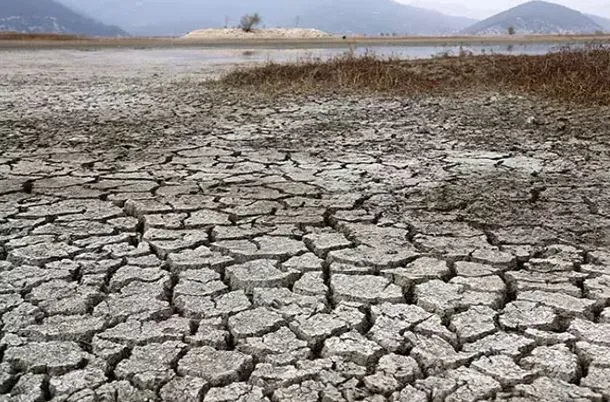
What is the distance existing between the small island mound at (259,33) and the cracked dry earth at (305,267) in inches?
1230

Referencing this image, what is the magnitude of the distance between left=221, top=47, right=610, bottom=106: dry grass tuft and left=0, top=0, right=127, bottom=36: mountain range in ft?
448

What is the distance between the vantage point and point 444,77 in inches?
442

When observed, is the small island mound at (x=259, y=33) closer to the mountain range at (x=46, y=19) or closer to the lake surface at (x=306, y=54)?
the lake surface at (x=306, y=54)

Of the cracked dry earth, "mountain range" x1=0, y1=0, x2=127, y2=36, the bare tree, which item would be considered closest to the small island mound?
the bare tree

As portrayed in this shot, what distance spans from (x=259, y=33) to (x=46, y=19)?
136 m

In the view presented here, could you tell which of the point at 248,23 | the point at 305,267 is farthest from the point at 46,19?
the point at 305,267

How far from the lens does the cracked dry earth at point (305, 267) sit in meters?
2.38

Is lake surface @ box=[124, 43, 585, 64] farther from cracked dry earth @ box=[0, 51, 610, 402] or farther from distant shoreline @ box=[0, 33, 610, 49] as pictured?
cracked dry earth @ box=[0, 51, 610, 402]

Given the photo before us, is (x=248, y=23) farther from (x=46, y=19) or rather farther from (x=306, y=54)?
(x=46, y=19)

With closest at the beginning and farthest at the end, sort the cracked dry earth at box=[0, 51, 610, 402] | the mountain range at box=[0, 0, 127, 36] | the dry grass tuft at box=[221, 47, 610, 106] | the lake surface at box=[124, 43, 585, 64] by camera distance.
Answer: the cracked dry earth at box=[0, 51, 610, 402] < the dry grass tuft at box=[221, 47, 610, 106] < the lake surface at box=[124, 43, 585, 64] < the mountain range at box=[0, 0, 127, 36]

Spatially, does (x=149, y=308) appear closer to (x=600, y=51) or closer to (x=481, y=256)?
(x=481, y=256)

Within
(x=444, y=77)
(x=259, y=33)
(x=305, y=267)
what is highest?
(x=259, y=33)

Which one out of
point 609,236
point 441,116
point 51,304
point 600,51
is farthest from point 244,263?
point 600,51

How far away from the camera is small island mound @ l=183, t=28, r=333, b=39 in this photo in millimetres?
37188
